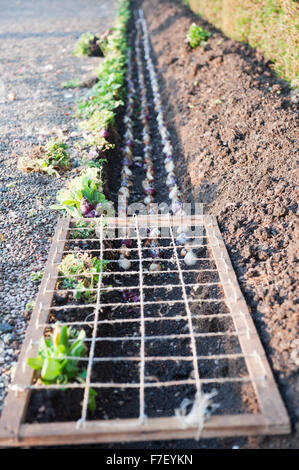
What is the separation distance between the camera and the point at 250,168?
4.18m

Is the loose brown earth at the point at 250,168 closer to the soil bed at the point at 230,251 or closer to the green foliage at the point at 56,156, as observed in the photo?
the soil bed at the point at 230,251

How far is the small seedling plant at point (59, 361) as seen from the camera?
7.48ft

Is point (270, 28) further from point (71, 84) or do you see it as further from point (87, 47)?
point (87, 47)

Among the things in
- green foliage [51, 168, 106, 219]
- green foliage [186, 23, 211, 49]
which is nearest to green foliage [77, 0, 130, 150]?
green foliage [51, 168, 106, 219]

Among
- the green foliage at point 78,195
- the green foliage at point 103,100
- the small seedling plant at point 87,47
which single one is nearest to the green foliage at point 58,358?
the green foliage at point 78,195

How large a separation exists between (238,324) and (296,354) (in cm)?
41

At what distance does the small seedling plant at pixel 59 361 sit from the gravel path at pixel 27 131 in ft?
0.93

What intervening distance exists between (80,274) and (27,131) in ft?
10.7

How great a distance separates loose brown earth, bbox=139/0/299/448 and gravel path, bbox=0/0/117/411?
5.18ft

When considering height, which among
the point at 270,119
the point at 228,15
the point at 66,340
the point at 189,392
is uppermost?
the point at 228,15

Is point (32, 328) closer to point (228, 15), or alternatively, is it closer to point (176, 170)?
point (176, 170)

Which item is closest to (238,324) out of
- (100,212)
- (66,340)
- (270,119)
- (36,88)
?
(66,340)

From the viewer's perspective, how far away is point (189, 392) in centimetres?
258

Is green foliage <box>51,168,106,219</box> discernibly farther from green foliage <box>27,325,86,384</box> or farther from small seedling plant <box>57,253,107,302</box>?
green foliage <box>27,325,86,384</box>
